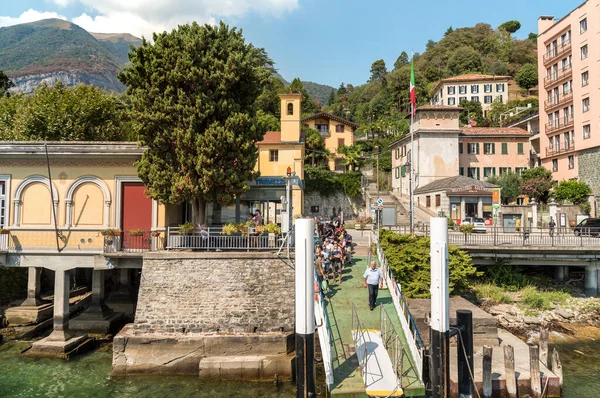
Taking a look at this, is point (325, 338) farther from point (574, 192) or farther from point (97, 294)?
point (574, 192)

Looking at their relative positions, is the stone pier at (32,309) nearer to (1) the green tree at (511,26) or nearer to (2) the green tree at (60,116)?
(2) the green tree at (60,116)

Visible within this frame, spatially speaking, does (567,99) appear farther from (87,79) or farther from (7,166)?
(87,79)

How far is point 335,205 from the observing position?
48938 mm

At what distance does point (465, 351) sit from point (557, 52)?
46.0m

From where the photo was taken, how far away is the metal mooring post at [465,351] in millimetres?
9609

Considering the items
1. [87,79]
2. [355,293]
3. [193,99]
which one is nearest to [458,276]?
[355,293]

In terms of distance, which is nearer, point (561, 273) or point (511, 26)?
point (561, 273)

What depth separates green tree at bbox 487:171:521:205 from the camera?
42556mm

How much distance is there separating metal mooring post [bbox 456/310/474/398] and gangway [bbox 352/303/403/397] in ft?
5.32

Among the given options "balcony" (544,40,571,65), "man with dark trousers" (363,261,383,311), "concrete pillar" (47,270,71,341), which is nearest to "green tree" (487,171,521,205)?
"balcony" (544,40,571,65)

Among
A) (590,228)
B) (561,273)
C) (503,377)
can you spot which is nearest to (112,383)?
(503,377)

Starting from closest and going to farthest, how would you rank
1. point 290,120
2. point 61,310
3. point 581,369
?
point 581,369, point 61,310, point 290,120

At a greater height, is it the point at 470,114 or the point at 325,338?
the point at 470,114

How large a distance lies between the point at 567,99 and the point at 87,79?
202688mm
